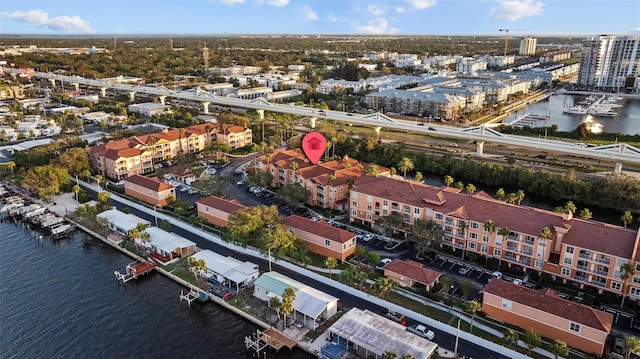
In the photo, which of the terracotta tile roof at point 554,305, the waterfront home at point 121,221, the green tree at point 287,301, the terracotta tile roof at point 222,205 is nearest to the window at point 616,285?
the terracotta tile roof at point 554,305

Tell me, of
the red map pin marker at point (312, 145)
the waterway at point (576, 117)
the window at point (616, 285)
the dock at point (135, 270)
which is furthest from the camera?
the waterway at point (576, 117)

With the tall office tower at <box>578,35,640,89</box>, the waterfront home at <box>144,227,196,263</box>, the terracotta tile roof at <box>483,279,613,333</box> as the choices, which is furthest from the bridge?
the tall office tower at <box>578,35,640,89</box>

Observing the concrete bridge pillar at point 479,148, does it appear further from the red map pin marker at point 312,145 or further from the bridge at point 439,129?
the red map pin marker at point 312,145

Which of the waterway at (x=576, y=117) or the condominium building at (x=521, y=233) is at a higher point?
the waterway at (x=576, y=117)

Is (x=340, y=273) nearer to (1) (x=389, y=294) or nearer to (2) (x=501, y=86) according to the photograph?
(1) (x=389, y=294)

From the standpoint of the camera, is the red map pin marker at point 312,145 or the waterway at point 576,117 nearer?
the red map pin marker at point 312,145
